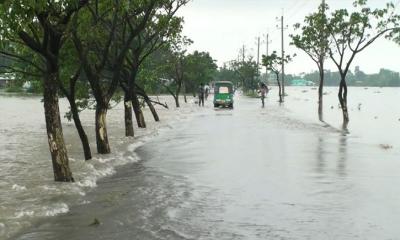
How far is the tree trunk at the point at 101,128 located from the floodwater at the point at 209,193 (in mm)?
494

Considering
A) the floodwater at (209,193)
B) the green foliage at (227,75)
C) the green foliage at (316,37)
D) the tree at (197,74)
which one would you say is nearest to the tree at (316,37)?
the green foliage at (316,37)

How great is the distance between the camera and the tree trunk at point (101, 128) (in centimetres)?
1672

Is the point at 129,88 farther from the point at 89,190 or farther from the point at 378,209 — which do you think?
the point at 378,209

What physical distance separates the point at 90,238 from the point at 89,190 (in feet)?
12.6

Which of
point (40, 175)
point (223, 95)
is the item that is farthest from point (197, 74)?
point (40, 175)

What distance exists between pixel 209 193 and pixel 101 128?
6.75m

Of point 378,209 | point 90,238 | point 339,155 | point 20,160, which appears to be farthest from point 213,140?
point 90,238

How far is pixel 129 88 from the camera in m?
21.4

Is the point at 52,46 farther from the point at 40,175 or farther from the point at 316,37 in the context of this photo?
the point at 316,37

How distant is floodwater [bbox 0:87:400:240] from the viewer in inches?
328

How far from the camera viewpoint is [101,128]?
16.9 m

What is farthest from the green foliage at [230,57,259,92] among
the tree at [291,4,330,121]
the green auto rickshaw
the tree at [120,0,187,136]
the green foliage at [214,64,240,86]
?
the tree at [120,0,187,136]

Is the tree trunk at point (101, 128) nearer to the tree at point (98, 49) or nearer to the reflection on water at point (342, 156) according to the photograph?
the tree at point (98, 49)

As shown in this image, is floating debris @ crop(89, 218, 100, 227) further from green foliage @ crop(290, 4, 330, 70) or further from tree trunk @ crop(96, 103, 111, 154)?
green foliage @ crop(290, 4, 330, 70)
